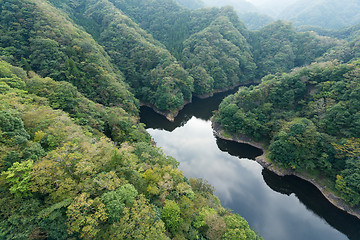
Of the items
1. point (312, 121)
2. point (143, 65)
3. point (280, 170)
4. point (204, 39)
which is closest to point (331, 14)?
point (204, 39)

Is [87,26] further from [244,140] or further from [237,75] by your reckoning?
[244,140]

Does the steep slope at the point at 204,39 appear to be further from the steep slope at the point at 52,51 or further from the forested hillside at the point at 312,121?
the steep slope at the point at 52,51

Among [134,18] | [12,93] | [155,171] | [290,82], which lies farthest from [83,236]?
[134,18]

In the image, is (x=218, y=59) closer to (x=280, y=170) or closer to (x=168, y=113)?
(x=168, y=113)

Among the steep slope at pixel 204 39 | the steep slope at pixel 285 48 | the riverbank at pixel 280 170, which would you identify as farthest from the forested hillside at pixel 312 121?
the steep slope at pixel 285 48

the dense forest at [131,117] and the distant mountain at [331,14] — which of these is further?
the distant mountain at [331,14]

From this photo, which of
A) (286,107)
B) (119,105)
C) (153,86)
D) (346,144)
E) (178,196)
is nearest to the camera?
(178,196)
